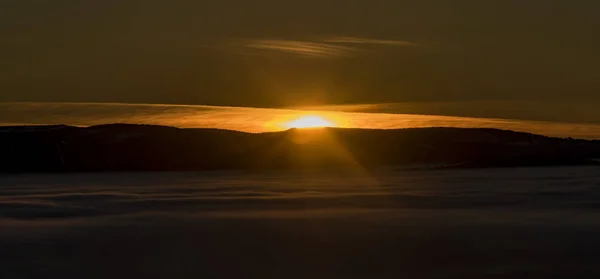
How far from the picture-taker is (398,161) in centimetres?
3984

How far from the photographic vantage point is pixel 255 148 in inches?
1593

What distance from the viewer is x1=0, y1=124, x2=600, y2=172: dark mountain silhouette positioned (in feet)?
119

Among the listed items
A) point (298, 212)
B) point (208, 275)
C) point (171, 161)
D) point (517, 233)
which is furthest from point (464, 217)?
point (171, 161)

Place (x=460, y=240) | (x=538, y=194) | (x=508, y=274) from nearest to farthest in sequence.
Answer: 1. (x=508, y=274)
2. (x=460, y=240)
3. (x=538, y=194)

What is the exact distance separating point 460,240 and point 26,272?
12.7 feet

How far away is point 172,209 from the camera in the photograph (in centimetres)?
1122

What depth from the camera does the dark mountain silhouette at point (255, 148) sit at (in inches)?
1427

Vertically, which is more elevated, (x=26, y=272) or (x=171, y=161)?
(x=171, y=161)

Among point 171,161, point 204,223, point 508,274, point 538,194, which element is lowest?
point 508,274

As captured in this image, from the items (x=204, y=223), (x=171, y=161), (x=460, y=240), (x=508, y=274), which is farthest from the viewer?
(x=171, y=161)

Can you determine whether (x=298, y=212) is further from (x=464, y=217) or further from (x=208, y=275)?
(x=208, y=275)

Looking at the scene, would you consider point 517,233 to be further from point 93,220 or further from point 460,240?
point 93,220

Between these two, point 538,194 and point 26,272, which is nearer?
point 26,272

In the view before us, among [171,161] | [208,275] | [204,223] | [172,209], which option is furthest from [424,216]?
[171,161]
